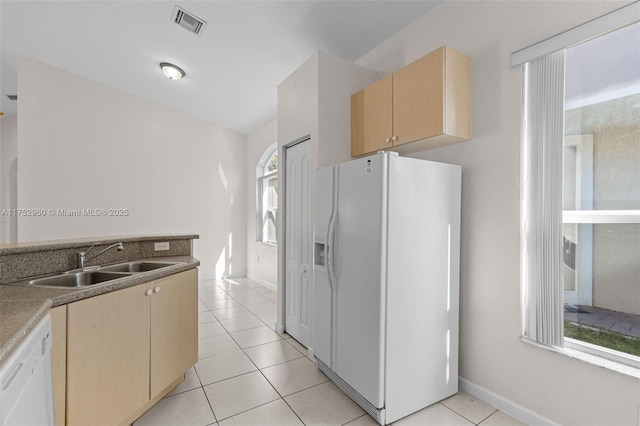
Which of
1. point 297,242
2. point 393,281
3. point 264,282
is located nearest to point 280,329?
point 297,242

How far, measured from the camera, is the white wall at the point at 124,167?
4129mm

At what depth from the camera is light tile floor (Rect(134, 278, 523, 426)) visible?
6.16 feet

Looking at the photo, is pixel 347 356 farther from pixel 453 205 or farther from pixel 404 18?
pixel 404 18

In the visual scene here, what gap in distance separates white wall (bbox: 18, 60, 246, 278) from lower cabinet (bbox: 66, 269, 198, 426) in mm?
3487

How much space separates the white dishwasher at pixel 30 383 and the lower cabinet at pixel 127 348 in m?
0.16

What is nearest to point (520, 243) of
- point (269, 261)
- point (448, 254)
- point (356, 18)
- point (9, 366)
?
point (448, 254)

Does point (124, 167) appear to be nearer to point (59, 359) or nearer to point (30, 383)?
point (59, 359)

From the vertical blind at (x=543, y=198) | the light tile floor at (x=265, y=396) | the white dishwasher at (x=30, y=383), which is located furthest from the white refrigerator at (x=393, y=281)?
the white dishwasher at (x=30, y=383)

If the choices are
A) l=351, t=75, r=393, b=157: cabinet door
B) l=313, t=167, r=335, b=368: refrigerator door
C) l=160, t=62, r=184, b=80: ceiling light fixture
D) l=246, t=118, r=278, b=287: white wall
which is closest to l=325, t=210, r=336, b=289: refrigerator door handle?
l=313, t=167, r=335, b=368: refrigerator door

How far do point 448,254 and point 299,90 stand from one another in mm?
2114

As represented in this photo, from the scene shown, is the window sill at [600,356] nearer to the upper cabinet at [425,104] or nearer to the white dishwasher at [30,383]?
the upper cabinet at [425,104]

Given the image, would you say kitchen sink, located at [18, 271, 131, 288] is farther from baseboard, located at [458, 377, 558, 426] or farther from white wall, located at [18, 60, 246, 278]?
white wall, located at [18, 60, 246, 278]

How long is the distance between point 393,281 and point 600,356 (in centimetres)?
117

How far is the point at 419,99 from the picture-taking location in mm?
2139
